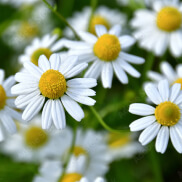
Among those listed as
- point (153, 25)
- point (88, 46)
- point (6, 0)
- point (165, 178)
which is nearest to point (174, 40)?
point (153, 25)

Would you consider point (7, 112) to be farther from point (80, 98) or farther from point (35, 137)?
point (35, 137)

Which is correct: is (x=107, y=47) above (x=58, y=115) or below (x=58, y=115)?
above

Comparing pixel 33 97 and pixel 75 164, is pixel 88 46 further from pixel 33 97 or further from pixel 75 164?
pixel 75 164

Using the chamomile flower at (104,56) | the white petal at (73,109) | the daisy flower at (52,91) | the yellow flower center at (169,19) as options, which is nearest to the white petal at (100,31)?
the chamomile flower at (104,56)

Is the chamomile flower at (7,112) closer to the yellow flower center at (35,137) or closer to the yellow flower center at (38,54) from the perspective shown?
the yellow flower center at (38,54)

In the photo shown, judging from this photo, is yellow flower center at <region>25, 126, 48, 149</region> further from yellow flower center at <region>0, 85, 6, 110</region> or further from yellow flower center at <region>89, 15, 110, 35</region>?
yellow flower center at <region>89, 15, 110, 35</region>

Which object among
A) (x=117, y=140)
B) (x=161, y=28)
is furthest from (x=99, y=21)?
(x=117, y=140)

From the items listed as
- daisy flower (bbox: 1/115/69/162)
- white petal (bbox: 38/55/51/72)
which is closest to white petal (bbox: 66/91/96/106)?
white petal (bbox: 38/55/51/72)
